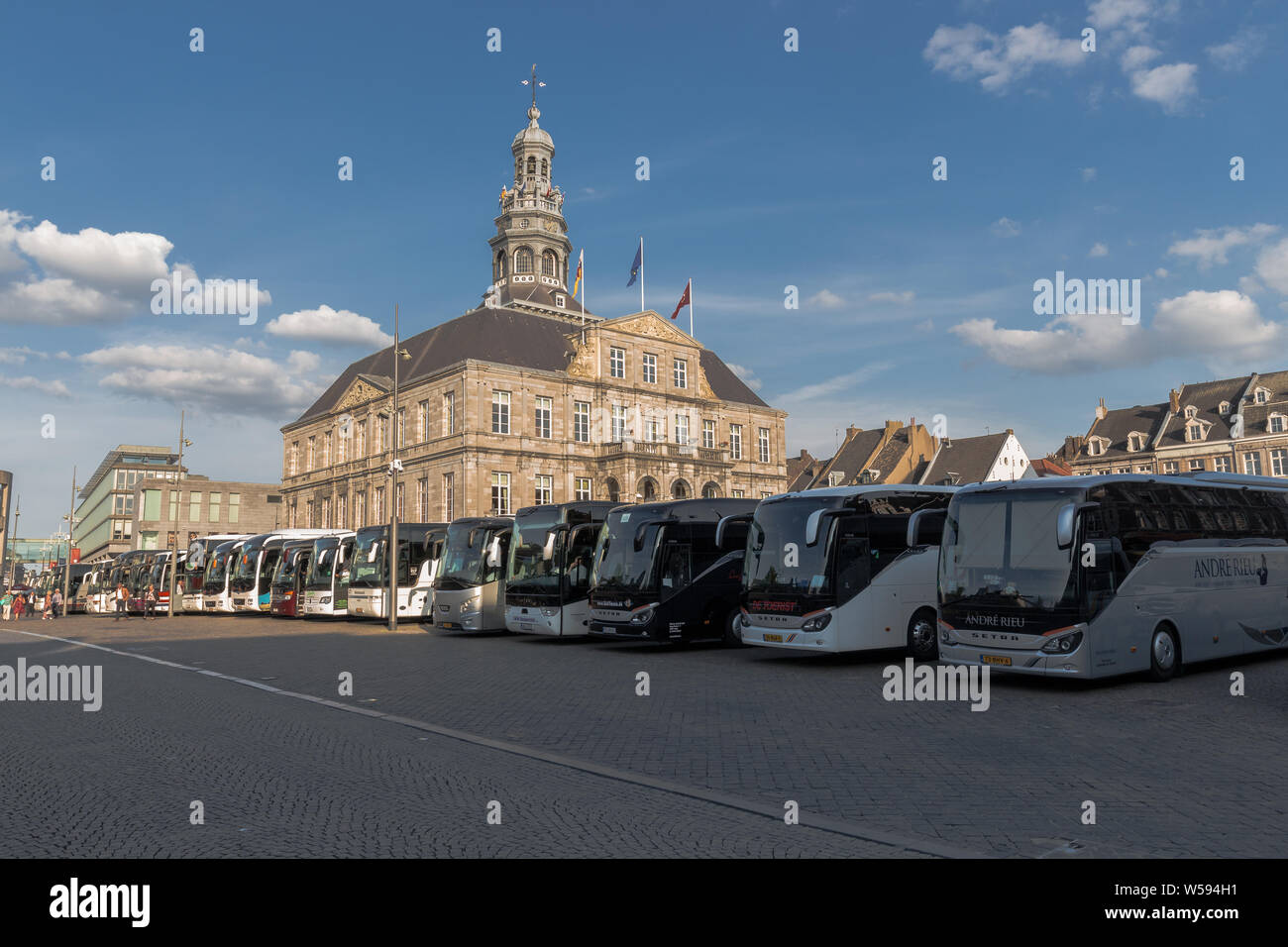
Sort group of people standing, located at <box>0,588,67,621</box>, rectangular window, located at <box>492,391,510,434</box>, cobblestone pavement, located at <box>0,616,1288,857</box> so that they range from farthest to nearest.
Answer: rectangular window, located at <box>492,391,510,434</box>
group of people standing, located at <box>0,588,67,621</box>
cobblestone pavement, located at <box>0,616,1288,857</box>

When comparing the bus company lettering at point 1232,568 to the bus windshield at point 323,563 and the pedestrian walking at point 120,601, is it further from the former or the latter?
the pedestrian walking at point 120,601

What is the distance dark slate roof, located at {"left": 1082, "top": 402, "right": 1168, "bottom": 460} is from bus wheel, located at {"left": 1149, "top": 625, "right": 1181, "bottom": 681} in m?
76.8

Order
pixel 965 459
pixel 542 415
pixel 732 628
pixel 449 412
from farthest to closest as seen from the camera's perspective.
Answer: pixel 965 459 < pixel 542 415 < pixel 449 412 < pixel 732 628

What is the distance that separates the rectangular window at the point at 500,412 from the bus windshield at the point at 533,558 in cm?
3970

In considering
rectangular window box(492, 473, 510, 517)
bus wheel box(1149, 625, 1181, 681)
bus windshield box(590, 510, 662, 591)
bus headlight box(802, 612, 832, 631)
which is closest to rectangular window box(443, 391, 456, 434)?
rectangular window box(492, 473, 510, 517)

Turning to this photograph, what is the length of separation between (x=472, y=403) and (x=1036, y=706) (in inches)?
2129

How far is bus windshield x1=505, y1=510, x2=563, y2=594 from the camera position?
24.2 meters

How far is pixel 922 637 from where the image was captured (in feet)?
58.7

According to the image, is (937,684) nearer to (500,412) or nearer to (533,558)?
(533,558)

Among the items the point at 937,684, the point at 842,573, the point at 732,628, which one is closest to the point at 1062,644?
the point at 937,684

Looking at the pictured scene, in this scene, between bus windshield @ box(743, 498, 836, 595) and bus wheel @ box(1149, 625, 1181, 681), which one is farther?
bus windshield @ box(743, 498, 836, 595)

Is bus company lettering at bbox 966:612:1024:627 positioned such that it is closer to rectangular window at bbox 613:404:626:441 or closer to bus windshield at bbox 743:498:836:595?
bus windshield at bbox 743:498:836:595

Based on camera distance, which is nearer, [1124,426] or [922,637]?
[922,637]

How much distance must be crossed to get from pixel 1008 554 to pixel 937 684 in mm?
2243
